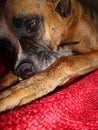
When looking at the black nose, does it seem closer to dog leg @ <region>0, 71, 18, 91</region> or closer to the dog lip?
the dog lip

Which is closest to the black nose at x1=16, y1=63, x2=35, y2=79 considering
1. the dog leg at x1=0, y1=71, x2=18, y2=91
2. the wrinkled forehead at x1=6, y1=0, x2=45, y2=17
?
the dog leg at x1=0, y1=71, x2=18, y2=91

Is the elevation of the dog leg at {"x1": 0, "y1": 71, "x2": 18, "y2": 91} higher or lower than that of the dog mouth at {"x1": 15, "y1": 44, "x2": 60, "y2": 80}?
lower

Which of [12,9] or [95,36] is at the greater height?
[12,9]

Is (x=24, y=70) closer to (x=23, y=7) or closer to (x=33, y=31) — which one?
(x=33, y=31)

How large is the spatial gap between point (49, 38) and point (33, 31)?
16cm

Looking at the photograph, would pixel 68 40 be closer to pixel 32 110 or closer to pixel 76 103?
pixel 76 103

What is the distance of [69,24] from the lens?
8.21 feet

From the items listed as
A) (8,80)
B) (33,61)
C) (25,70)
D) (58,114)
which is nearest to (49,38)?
(33,61)

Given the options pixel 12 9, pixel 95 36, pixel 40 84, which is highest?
pixel 12 9

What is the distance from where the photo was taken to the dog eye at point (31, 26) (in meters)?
2.20

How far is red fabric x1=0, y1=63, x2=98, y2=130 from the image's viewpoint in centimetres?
134

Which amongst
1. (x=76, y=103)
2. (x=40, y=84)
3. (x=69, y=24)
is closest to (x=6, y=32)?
(x=69, y=24)

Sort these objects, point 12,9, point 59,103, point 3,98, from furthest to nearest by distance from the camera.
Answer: point 12,9
point 3,98
point 59,103

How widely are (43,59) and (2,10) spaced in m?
0.56
